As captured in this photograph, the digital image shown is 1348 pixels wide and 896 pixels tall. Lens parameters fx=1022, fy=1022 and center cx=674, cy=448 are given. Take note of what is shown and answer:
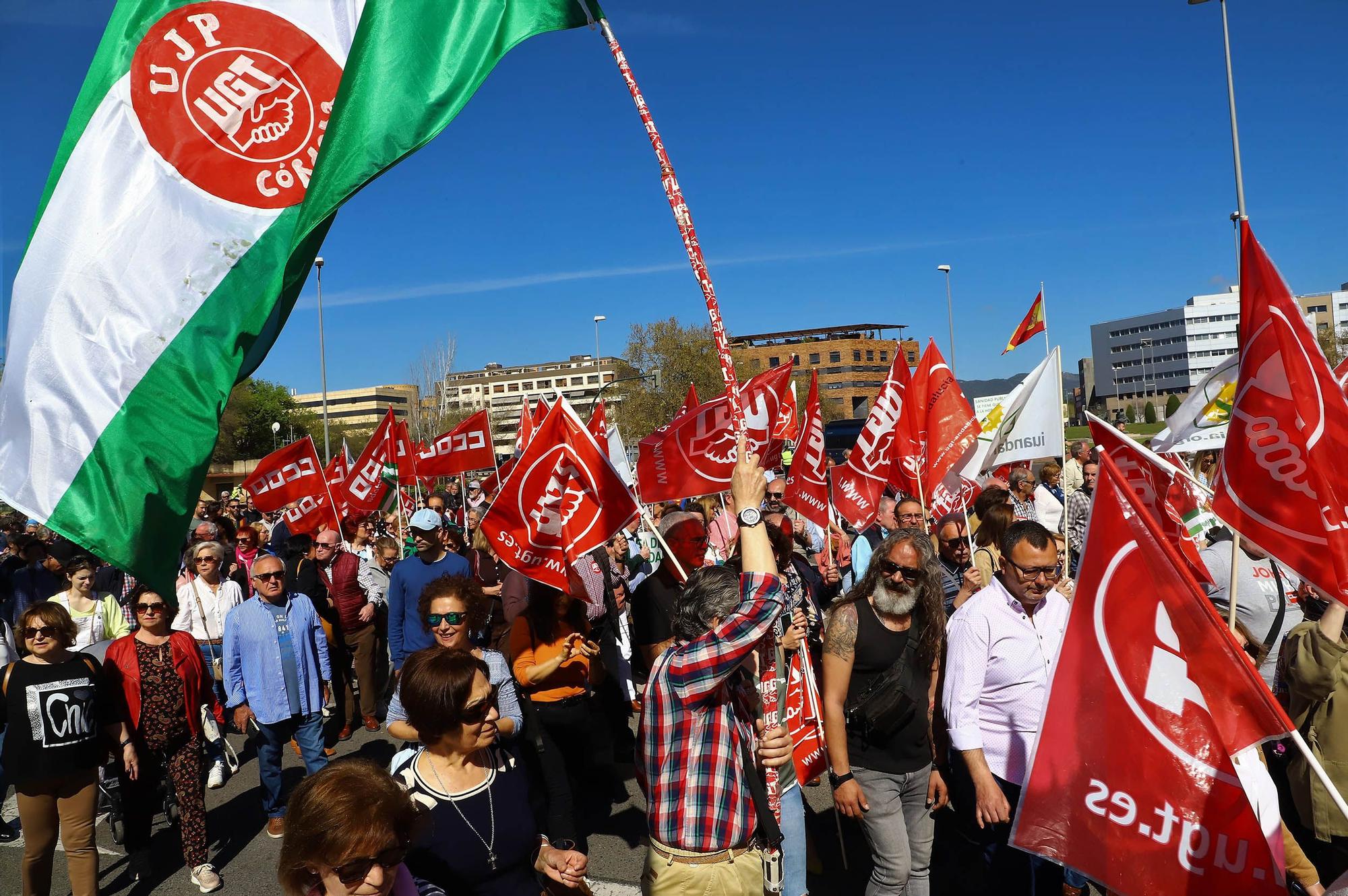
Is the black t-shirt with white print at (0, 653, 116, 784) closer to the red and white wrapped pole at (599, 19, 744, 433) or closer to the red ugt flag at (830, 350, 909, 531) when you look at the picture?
the red and white wrapped pole at (599, 19, 744, 433)

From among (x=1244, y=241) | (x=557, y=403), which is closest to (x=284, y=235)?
(x=557, y=403)

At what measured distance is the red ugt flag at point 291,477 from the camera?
12539 mm

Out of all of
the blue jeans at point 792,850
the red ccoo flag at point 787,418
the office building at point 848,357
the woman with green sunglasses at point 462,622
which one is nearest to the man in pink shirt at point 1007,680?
Answer: the blue jeans at point 792,850

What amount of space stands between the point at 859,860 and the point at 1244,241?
13.0ft

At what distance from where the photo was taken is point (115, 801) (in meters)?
7.38

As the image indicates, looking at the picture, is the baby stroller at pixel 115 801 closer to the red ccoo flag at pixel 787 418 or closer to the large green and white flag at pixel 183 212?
the large green and white flag at pixel 183 212

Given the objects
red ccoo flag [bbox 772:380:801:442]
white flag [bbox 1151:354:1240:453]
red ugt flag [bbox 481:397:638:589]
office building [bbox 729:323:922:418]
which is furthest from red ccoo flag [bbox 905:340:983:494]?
office building [bbox 729:323:922:418]

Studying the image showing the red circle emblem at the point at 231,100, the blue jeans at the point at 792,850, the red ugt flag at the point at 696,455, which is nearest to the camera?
the red circle emblem at the point at 231,100

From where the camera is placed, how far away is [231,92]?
358 cm

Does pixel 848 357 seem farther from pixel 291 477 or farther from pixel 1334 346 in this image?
pixel 291 477

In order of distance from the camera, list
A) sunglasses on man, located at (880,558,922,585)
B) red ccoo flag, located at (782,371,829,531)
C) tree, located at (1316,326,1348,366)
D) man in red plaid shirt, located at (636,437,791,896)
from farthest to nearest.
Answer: tree, located at (1316,326,1348,366), red ccoo flag, located at (782,371,829,531), sunglasses on man, located at (880,558,922,585), man in red plaid shirt, located at (636,437,791,896)

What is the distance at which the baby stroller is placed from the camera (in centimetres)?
714

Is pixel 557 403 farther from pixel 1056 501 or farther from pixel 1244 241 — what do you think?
pixel 1056 501

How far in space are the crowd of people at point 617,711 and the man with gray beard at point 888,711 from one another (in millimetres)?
13
